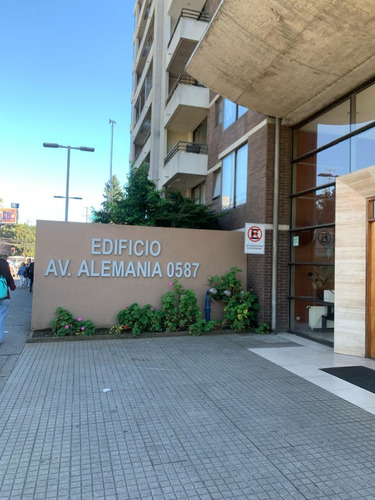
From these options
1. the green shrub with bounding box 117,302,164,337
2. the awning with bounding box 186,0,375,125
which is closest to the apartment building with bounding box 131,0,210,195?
the awning with bounding box 186,0,375,125

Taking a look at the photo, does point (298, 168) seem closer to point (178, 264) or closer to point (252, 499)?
point (178, 264)

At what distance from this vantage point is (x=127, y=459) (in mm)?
3318

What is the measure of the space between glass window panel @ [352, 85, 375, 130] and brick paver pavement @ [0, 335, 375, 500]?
5.07m

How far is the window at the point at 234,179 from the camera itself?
11.2 m

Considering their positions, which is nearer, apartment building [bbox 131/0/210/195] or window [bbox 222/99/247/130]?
window [bbox 222/99/247/130]

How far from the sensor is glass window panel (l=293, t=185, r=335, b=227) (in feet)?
27.7

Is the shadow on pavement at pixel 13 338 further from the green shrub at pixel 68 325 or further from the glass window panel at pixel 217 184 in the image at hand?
the glass window panel at pixel 217 184

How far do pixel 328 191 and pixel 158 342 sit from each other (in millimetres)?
5145

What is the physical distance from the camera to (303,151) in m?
9.47

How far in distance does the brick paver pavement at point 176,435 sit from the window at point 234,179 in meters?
6.29

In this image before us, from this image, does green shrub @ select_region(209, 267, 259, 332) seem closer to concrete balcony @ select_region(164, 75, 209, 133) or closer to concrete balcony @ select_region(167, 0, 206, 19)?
concrete balcony @ select_region(164, 75, 209, 133)

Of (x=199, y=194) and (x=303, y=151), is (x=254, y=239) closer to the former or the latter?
(x=303, y=151)

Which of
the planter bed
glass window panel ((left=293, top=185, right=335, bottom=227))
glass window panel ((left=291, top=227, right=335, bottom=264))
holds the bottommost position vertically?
the planter bed

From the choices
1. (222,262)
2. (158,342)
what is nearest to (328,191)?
(222,262)
